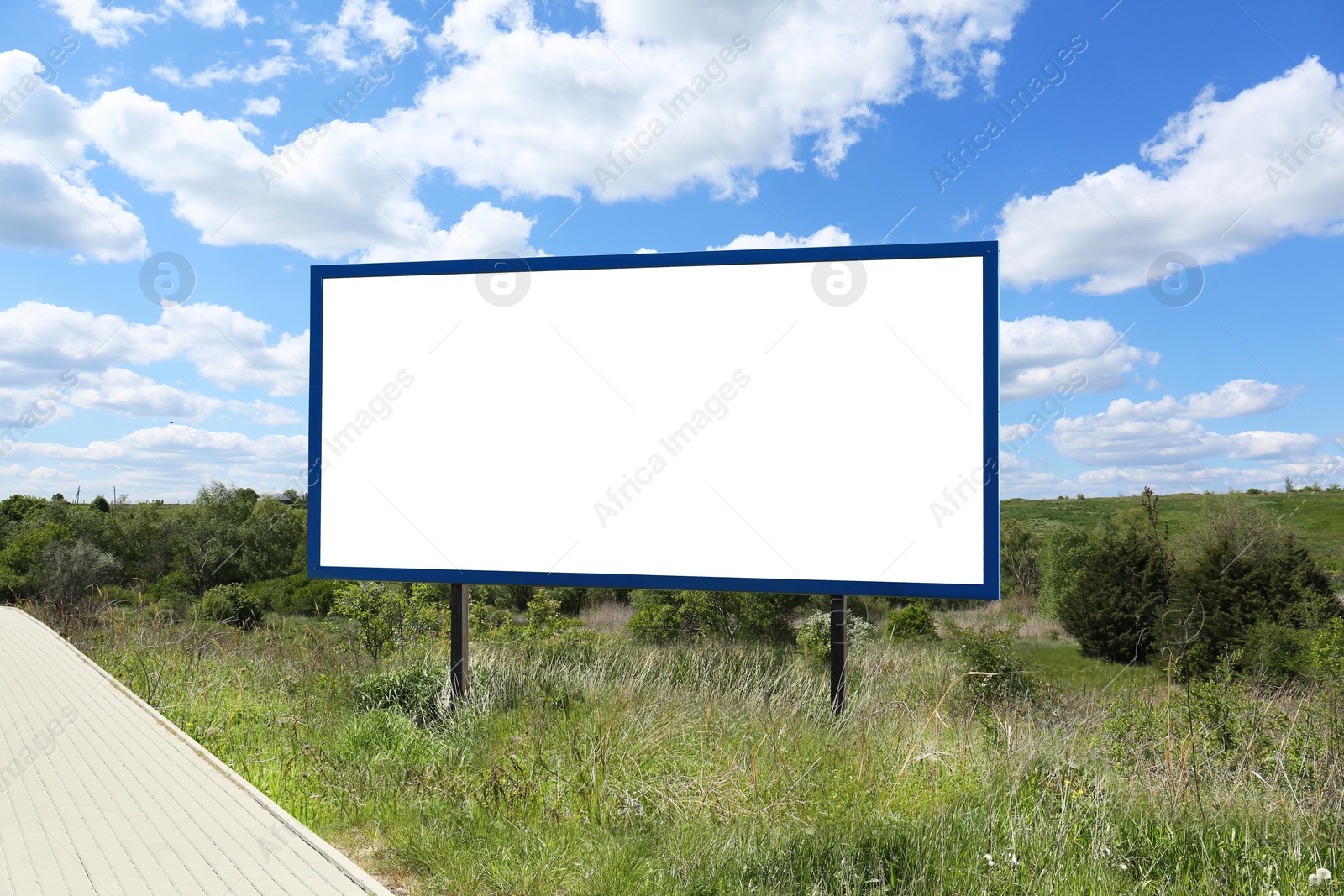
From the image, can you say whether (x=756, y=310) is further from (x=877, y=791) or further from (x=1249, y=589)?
(x=1249, y=589)

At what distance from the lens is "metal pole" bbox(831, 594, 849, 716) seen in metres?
5.99

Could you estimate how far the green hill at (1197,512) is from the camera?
2614 cm

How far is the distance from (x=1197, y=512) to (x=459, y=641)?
1194 inches

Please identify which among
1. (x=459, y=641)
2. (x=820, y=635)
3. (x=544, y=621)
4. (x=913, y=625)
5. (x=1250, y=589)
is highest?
(x=459, y=641)

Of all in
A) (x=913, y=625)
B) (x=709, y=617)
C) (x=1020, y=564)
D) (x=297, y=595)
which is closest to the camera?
(x=709, y=617)

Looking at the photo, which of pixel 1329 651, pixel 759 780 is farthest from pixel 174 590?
pixel 1329 651

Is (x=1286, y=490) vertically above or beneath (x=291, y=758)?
above

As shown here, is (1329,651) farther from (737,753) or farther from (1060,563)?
(1060,563)

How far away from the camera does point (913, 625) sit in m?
13.2

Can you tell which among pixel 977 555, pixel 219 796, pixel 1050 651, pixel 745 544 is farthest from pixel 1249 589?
pixel 219 796

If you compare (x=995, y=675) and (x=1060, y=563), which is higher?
(x=1060, y=563)

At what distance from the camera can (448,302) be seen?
6770 mm

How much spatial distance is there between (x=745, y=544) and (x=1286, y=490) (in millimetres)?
37691

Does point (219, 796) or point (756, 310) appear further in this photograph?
point (756, 310)
